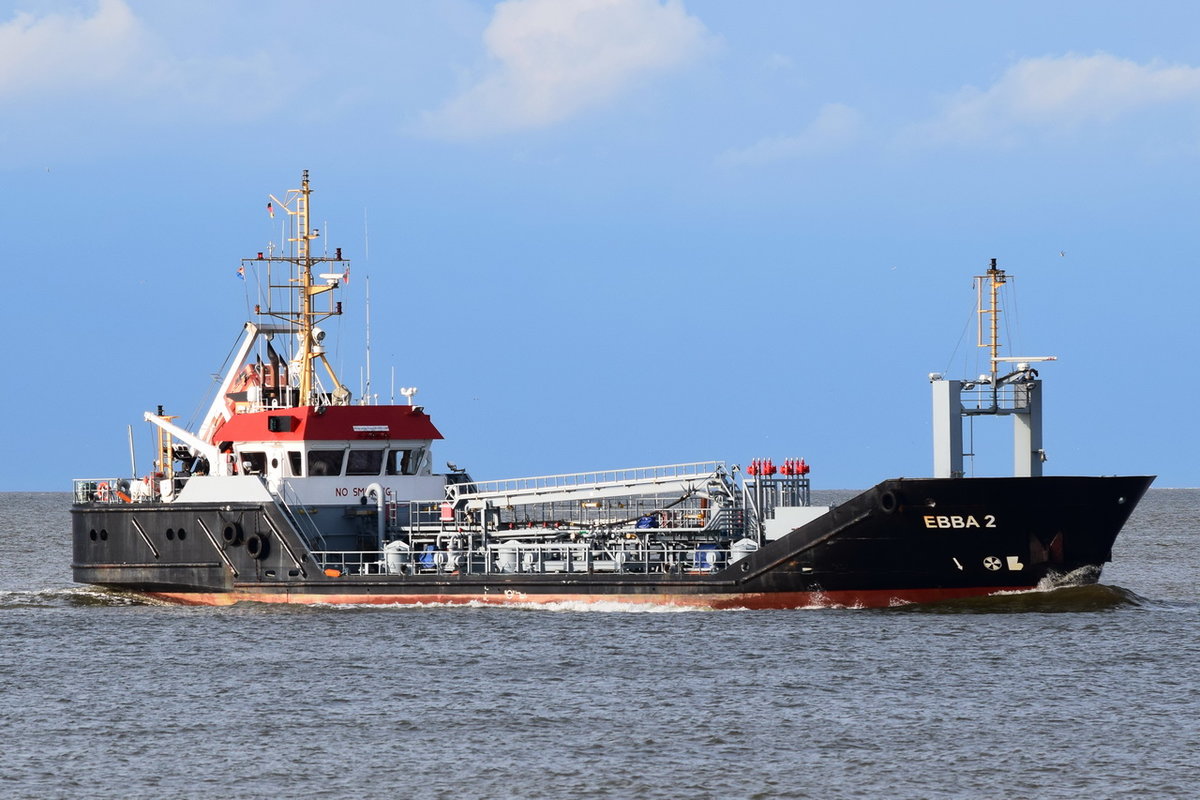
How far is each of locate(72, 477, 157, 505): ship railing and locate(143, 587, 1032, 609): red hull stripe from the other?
16.0 feet

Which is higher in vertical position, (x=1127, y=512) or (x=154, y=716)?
(x=1127, y=512)

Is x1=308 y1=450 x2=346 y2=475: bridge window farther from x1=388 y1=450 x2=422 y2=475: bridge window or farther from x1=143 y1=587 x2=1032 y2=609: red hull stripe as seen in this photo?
x1=143 y1=587 x2=1032 y2=609: red hull stripe

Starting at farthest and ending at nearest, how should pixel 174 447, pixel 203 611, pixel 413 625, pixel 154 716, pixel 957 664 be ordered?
1. pixel 174 447
2. pixel 203 611
3. pixel 413 625
4. pixel 957 664
5. pixel 154 716

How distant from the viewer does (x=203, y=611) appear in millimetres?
36594

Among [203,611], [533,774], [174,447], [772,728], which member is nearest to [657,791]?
[533,774]

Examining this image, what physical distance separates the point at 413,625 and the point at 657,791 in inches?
546

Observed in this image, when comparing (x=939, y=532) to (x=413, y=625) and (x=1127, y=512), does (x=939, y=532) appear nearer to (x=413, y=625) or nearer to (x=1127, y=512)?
(x=1127, y=512)

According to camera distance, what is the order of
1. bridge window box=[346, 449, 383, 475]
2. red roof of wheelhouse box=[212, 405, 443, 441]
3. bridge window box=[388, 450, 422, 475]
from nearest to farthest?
red roof of wheelhouse box=[212, 405, 443, 441]
bridge window box=[346, 449, 383, 475]
bridge window box=[388, 450, 422, 475]

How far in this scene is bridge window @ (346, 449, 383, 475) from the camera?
37.0 meters

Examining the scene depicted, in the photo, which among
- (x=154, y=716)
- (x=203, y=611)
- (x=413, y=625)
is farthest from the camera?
(x=203, y=611)

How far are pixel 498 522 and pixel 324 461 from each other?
3.95 m

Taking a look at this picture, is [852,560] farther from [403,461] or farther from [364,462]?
[364,462]

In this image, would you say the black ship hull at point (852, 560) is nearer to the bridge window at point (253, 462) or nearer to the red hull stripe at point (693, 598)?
the red hull stripe at point (693, 598)

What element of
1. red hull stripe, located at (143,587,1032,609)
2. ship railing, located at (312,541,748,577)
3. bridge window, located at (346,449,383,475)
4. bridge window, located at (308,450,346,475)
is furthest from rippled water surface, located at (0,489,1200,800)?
bridge window, located at (346,449,383,475)
